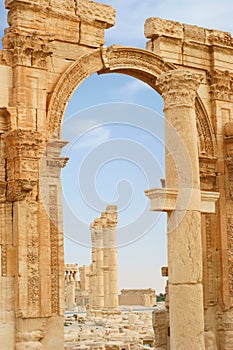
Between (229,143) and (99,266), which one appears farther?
(99,266)

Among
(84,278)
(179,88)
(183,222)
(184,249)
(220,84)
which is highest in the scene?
(220,84)

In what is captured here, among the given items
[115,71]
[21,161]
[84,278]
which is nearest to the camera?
[21,161]

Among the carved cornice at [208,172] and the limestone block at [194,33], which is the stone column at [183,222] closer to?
the carved cornice at [208,172]

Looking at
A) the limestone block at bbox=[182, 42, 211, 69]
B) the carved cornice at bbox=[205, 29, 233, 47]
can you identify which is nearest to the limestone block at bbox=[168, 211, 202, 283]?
the limestone block at bbox=[182, 42, 211, 69]

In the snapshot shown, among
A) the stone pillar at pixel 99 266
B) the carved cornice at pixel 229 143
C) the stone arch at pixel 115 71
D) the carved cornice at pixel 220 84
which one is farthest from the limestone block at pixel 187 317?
the stone pillar at pixel 99 266

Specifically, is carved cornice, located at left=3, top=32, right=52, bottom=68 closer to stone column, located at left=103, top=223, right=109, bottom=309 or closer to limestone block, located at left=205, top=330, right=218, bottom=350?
limestone block, located at left=205, top=330, right=218, bottom=350

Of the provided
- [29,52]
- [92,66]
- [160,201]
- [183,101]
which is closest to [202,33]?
[92,66]

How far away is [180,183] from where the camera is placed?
31.8 ft

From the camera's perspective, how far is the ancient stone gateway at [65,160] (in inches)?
379

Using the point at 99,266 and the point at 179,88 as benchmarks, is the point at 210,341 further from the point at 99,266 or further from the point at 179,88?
the point at 99,266

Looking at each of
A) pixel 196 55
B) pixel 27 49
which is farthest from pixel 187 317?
pixel 196 55

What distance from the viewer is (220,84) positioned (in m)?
15.2

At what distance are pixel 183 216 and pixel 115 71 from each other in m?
5.50

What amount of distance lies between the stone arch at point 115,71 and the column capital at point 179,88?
11.6 feet
